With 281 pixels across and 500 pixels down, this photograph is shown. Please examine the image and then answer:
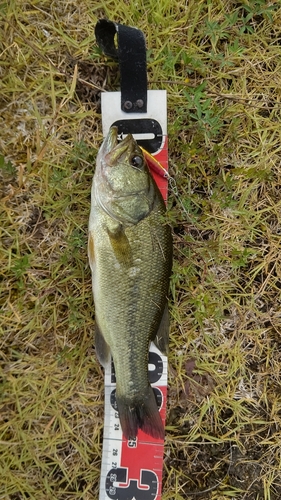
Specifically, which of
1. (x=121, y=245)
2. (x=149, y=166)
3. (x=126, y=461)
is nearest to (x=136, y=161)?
(x=149, y=166)

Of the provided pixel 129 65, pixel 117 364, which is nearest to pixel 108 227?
pixel 117 364

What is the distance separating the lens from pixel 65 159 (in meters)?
2.86

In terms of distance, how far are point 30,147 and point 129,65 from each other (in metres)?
0.80

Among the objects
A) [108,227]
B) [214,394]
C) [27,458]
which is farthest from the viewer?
[214,394]

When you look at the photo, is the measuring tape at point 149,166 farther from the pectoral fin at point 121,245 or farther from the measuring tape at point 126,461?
the pectoral fin at point 121,245

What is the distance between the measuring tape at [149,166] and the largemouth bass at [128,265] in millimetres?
208

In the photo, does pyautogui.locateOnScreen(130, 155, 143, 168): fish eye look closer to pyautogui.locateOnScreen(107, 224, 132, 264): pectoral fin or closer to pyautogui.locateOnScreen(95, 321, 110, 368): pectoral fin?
pyautogui.locateOnScreen(107, 224, 132, 264): pectoral fin

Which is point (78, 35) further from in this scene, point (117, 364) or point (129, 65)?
point (117, 364)

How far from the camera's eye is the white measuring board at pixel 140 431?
2.75 metres

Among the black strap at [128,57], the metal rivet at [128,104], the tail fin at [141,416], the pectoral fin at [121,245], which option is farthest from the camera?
the metal rivet at [128,104]

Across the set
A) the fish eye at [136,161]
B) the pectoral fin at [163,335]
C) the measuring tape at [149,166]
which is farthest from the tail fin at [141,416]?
the fish eye at [136,161]

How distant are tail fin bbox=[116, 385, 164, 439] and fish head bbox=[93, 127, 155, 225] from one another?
40.6 inches

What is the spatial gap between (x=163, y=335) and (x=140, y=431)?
2.04 feet

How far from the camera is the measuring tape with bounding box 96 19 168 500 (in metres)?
2.74
